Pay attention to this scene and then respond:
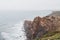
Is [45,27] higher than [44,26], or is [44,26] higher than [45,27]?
[44,26]

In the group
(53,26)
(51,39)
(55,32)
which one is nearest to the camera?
(51,39)

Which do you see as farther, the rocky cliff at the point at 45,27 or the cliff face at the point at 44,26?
the cliff face at the point at 44,26

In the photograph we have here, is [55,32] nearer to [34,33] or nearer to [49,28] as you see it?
[49,28]

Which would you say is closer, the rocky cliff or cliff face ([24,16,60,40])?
the rocky cliff

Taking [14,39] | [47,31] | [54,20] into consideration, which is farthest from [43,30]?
[14,39]

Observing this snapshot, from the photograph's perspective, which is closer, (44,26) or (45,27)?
(45,27)

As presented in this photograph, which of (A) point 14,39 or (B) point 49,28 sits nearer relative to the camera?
(B) point 49,28

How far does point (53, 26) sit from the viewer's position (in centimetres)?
8231

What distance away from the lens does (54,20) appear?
3423 inches

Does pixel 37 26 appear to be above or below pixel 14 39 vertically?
above

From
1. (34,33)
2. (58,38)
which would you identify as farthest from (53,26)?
(58,38)

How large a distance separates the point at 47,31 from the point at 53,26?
4.48 meters

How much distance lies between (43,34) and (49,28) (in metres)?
3.56

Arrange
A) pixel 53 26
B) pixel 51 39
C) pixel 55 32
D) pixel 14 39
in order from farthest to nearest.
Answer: pixel 14 39 → pixel 53 26 → pixel 55 32 → pixel 51 39
